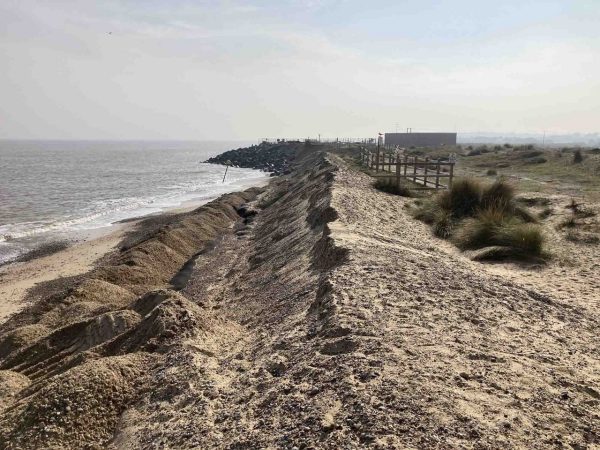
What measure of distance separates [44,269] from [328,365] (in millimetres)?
14145

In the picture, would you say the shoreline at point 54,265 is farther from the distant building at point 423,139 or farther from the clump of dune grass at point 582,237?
the distant building at point 423,139

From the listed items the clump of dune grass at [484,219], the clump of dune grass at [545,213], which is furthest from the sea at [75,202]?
the clump of dune grass at [545,213]

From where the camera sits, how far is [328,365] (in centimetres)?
492

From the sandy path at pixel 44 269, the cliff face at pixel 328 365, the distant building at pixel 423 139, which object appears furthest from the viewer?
the distant building at pixel 423 139

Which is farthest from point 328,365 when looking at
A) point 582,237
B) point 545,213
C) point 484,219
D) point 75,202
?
point 75,202

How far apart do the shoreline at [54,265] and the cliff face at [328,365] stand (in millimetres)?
3428

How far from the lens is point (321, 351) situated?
5293mm

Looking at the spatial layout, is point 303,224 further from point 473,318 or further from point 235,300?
point 473,318

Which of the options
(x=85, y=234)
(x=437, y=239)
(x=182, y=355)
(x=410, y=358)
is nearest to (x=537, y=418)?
(x=410, y=358)

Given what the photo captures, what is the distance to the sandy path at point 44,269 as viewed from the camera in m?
12.8

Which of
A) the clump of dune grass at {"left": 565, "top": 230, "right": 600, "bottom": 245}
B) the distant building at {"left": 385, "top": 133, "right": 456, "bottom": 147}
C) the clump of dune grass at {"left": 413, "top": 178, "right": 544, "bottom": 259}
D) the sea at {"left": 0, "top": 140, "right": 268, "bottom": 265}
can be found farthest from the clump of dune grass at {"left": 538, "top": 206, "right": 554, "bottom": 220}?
the distant building at {"left": 385, "top": 133, "right": 456, "bottom": 147}

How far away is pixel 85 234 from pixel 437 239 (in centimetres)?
1659

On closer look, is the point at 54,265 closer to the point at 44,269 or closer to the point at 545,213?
the point at 44,269

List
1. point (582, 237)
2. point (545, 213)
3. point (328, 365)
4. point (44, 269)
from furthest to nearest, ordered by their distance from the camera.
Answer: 1. point (44, 269)
2. point (545, 213)
3. point (582, 237)
4. point (328, 365)
